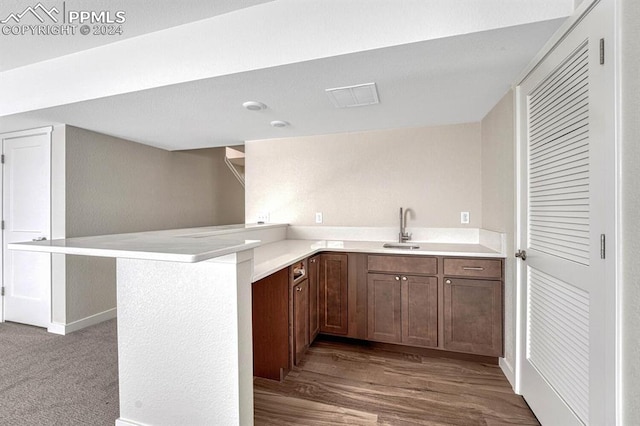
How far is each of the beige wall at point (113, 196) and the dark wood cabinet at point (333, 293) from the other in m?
2.49

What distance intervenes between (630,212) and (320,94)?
1774mm

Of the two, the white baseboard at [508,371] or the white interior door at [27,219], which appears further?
the white interior door at [27,219]

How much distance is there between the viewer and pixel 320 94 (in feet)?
6.89

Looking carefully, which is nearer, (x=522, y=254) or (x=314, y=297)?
(x=522, y=254)

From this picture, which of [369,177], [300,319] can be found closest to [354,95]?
[369,177]

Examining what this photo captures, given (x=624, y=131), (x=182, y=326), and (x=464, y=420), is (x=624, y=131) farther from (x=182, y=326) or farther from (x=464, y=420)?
(x=182, y=326)

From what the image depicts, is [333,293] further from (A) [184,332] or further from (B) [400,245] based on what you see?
(A) [184,332]

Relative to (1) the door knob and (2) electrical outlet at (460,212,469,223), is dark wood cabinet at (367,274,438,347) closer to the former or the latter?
(1) the door knob

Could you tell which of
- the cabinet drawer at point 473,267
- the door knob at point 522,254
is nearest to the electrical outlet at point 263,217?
the cabinet drawer at point 473,267

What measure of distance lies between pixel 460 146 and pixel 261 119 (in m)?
1.99

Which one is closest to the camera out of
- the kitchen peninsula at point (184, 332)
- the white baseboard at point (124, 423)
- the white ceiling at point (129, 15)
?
the kitchen peninsula at point (184, 332)

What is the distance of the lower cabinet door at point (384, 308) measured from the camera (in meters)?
2.45

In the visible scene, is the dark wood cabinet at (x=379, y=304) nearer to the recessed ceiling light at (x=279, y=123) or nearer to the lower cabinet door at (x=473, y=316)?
the lower cabinet door at (x=473, y=316)

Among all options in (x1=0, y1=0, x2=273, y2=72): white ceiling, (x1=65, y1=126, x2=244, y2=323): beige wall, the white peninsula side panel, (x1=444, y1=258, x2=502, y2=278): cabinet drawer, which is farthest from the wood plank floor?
(x1=0, y1=0, x2=273, y2=72): white ceiling
